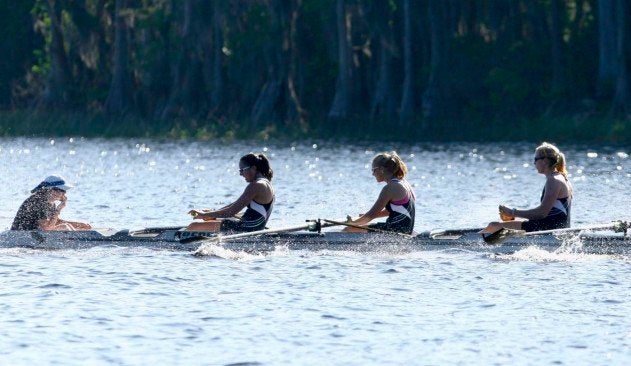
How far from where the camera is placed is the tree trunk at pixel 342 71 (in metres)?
→ 62.3

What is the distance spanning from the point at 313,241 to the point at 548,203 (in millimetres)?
3296

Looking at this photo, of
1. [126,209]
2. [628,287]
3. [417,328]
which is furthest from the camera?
[126,209]

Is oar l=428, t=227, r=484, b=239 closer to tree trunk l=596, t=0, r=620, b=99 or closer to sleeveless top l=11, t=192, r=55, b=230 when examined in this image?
sleeveless top l=11, t=192, r=55, b=230

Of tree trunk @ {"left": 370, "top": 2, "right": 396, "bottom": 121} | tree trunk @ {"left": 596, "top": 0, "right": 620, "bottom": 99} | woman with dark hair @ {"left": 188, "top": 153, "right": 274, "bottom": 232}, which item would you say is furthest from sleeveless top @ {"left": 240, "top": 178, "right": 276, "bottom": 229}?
tree trunk @ {"left": 370, "top": 2, "right": 396, "bottom": 121}

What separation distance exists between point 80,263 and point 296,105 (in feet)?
145

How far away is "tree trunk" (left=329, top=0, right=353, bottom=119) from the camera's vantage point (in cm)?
6234

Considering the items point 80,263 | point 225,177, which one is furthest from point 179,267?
point 225,177

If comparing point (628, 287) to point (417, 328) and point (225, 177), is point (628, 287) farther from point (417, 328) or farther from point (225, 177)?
point (225, 177)

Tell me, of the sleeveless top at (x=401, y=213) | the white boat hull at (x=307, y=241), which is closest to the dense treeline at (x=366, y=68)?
the white boat hull at (x=307, y=241)

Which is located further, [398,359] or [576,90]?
[576,90]

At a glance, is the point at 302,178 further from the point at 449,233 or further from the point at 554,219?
the point at 554,219

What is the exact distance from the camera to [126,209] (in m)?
32.9

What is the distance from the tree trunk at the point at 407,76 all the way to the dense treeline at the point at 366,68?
0.25 ft

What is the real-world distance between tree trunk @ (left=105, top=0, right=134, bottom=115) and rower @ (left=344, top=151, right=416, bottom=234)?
54.0m
